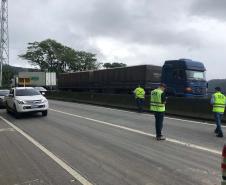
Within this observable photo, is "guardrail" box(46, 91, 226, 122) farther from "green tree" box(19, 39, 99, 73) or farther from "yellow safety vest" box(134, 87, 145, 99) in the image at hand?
"green tree" box(19, 39, 99, 73)

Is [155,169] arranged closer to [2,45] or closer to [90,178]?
[90,178]

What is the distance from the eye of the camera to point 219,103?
13.5 meters

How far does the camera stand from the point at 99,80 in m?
41.8

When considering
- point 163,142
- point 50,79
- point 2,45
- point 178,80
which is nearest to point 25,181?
point 163,142

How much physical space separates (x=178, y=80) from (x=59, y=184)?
19.3 meters

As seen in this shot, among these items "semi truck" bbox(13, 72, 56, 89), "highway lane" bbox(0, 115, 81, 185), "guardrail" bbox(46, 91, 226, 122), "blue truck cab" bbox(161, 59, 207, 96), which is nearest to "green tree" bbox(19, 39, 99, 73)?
"semi truck" bbox(13, 72, 56, 89)

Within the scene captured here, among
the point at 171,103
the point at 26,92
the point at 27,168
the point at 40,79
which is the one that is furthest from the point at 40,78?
the point at 27,168

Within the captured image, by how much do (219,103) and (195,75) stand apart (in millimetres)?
12516

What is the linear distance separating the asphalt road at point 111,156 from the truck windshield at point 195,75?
1079 cm

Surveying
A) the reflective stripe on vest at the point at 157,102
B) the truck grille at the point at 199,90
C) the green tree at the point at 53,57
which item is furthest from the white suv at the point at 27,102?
the green tree at the point at 53,57

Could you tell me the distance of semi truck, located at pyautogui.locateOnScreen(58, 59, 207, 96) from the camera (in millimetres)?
25511

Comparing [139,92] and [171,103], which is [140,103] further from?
[171,103]

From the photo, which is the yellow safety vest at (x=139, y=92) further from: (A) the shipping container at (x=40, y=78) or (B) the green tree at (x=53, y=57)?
(B) the green tree at (x=53, y=57)

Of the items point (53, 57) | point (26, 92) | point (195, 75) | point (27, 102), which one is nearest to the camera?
point (27, 102)
